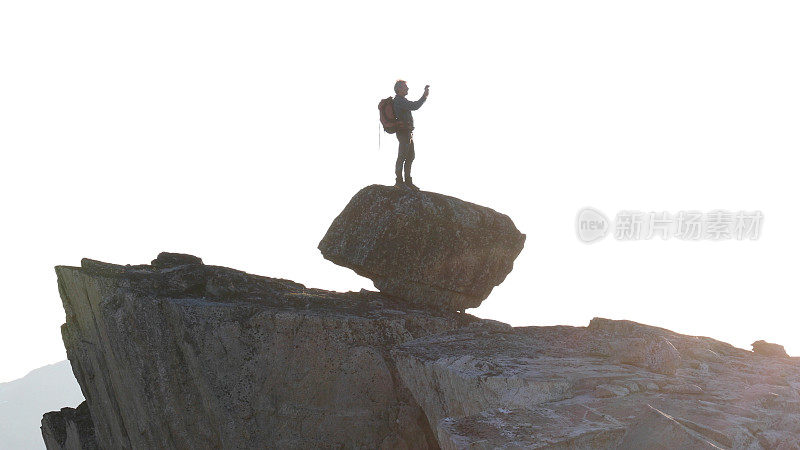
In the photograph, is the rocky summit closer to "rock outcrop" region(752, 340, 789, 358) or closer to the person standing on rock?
"rock outcrop" region(752, 340, 789, 358)

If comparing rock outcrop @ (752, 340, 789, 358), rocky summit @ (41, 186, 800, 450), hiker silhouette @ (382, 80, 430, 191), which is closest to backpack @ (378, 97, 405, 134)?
hiker silhouette @ (382, 80, 430, 191)

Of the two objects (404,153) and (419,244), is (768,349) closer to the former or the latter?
(419,244)

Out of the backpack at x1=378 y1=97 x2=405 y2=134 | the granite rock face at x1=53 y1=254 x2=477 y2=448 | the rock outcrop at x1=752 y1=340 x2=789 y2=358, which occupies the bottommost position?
the rock outcrop at x1=752 y1=340 x2=789 y2=358

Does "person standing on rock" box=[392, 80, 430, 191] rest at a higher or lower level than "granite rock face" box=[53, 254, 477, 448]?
higher

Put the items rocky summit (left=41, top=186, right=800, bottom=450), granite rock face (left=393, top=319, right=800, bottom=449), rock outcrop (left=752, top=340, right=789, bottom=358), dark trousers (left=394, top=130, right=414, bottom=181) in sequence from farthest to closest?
dark trousers (left=394, top=130, right=414, bottom=181), rock outcrop (left=752, top=340, right=789, bottom=358), rocky summit (left=41, top=186, right=800, bottom=450), granite rock face (left=393, top=319, right=800, bottom=449)

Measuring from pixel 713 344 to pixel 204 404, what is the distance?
11.9m

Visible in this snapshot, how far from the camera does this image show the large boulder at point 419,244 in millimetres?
17609

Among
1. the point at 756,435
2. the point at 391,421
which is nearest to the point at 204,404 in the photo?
the point at 391,421

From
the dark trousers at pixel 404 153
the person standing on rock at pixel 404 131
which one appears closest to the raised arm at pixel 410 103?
the person standing on rock at pixel 404 131

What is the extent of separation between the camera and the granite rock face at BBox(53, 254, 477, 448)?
14.1 meters

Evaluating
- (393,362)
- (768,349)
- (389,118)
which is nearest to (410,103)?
(389,118)

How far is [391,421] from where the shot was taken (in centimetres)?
1447

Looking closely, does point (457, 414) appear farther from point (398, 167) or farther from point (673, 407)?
point (398, 167)

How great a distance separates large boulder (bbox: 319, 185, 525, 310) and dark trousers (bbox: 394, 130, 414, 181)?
0.98 metres
